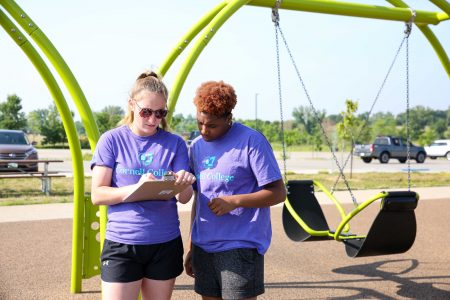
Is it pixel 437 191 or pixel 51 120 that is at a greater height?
pixel 51 120

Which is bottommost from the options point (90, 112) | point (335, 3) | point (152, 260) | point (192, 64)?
point (152, 260)

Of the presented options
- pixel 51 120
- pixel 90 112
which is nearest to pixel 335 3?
pixel 90 112

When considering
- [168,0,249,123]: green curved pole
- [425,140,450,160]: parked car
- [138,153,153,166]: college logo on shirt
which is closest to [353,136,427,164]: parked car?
[425,140,450,160]: parked car

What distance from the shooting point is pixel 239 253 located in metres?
2.42

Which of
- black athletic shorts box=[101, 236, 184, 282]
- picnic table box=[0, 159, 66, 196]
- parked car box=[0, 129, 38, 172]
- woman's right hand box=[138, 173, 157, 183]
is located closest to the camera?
woman's right hand box=[138, 173, 157, 183]

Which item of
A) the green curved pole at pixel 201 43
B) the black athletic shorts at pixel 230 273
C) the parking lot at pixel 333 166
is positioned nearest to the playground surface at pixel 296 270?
the green curved pole at pixel 201 43

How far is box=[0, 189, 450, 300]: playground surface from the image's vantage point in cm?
468

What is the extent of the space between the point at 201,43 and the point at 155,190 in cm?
210

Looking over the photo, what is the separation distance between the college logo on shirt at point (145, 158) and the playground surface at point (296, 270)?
2465mm

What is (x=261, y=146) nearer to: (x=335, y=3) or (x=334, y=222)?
(x=335, y=3)

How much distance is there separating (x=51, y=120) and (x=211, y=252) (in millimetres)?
47918

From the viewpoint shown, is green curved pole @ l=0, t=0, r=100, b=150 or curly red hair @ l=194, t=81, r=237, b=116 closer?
curly red hair @ l=194, t=81, r=237, b=116

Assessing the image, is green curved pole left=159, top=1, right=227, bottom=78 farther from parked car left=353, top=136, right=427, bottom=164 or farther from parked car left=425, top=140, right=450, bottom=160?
parked car left=425, top=140, right=450, bottom=160

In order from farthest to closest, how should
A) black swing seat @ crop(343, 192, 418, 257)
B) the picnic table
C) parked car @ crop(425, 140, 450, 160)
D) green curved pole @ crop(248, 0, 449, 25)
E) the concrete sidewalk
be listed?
1. parked car @ crop(425, 140, 450, 160)
2. the picnic table
3. the concrete sidewalk
4. green curved pole @ crop(248, 0, 449, 25)
5. black swing seat @ crop(343, 192, 418, 257)
